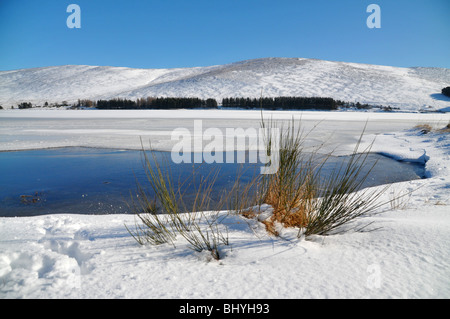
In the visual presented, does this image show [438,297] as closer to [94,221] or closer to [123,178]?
[94,221]

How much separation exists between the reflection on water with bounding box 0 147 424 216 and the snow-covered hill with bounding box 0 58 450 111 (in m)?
25.9

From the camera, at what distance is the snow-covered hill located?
30922 mm

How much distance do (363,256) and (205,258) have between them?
914mm

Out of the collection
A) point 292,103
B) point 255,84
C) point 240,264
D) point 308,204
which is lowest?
point 240,264

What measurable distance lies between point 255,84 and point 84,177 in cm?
3313

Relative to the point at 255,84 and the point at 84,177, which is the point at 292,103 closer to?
the point at 255,84

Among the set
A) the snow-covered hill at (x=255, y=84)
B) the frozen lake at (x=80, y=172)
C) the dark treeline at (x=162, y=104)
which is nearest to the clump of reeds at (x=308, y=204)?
the frozen lake at (x=80, y=172)

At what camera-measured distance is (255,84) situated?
34.8 metres

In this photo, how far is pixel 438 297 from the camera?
107cm

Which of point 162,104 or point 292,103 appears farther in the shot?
point 162,104

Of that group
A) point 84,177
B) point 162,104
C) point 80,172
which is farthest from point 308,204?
point 162,104

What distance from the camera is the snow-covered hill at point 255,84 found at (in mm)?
30922

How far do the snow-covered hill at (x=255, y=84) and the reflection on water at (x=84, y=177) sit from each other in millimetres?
25903
